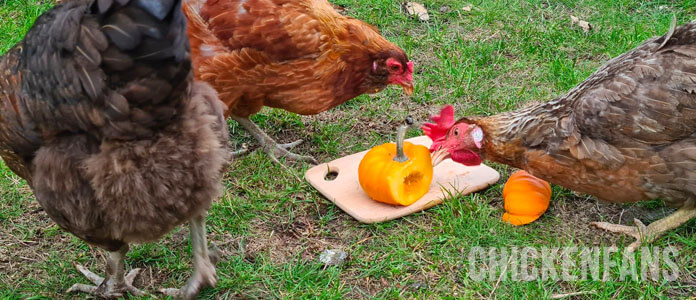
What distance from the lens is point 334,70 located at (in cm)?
435

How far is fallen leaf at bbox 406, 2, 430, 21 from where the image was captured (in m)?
6.14

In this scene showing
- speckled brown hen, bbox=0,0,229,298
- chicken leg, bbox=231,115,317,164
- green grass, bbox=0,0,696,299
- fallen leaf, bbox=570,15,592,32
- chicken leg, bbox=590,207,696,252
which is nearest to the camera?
speckled brown hen, bbox=0,0,229,298

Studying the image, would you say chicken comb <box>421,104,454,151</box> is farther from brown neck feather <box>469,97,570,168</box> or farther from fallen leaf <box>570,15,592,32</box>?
fallen leaf <box>570,15,592,32</box>

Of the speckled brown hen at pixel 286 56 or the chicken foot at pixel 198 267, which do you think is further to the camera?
the speckled brown hen at pixel 286 56

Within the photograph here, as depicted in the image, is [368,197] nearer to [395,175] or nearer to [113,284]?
[395,175]

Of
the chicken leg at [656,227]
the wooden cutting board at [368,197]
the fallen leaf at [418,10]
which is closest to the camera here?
the chicken leg at [656,227]

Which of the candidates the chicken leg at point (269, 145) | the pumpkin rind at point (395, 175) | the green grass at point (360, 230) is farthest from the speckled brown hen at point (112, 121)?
the chicken leg at point (269, 145)

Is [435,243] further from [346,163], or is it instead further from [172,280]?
[172,280]

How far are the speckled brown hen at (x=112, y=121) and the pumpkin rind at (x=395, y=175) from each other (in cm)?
110

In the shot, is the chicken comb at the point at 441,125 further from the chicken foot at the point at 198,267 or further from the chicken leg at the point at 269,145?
the chicken foot at the point at 198,267

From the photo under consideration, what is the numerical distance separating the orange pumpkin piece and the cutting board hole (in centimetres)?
110

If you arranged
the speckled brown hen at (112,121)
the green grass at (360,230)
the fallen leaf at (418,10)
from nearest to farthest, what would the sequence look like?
the speckled brown hen at (112,121), the green grass at (360,230), the fallen leaf at (418,10)

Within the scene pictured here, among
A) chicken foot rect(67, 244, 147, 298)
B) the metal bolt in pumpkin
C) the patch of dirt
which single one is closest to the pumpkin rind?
the metal bolt in pumpkin

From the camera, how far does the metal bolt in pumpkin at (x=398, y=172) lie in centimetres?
387
